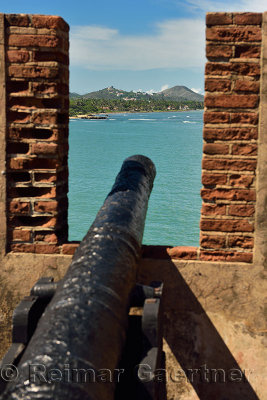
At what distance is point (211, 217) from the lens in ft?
10.5

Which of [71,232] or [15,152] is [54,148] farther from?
[71,232]

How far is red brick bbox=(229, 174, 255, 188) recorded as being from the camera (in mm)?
3117

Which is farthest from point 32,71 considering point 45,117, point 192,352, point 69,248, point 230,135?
point 192,352

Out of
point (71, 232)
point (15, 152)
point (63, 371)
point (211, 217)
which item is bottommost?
point (71, 232)

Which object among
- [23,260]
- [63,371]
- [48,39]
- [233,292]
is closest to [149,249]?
[233,292]

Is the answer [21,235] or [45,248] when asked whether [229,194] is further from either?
[21,235]

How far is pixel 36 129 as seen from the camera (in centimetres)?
323

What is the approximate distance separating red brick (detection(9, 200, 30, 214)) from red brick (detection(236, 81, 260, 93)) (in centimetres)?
162

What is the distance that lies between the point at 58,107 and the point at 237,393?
234cm

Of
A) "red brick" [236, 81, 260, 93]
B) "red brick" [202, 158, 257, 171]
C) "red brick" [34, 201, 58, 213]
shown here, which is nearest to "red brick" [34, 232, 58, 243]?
"red brick" [34, 201, 58, 213]

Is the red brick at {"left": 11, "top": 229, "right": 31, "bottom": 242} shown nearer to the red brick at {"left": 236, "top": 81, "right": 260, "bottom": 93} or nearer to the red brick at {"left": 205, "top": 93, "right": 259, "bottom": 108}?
the red brick at {"left": 205, "top": 93, "right": 259, "bottom": 108}

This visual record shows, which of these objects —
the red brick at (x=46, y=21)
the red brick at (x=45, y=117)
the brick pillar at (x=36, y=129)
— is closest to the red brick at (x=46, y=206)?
the brick pillar at (x=36, y=129)

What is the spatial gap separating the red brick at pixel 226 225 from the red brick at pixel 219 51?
3.50 ft

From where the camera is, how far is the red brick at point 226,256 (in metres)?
3.22
